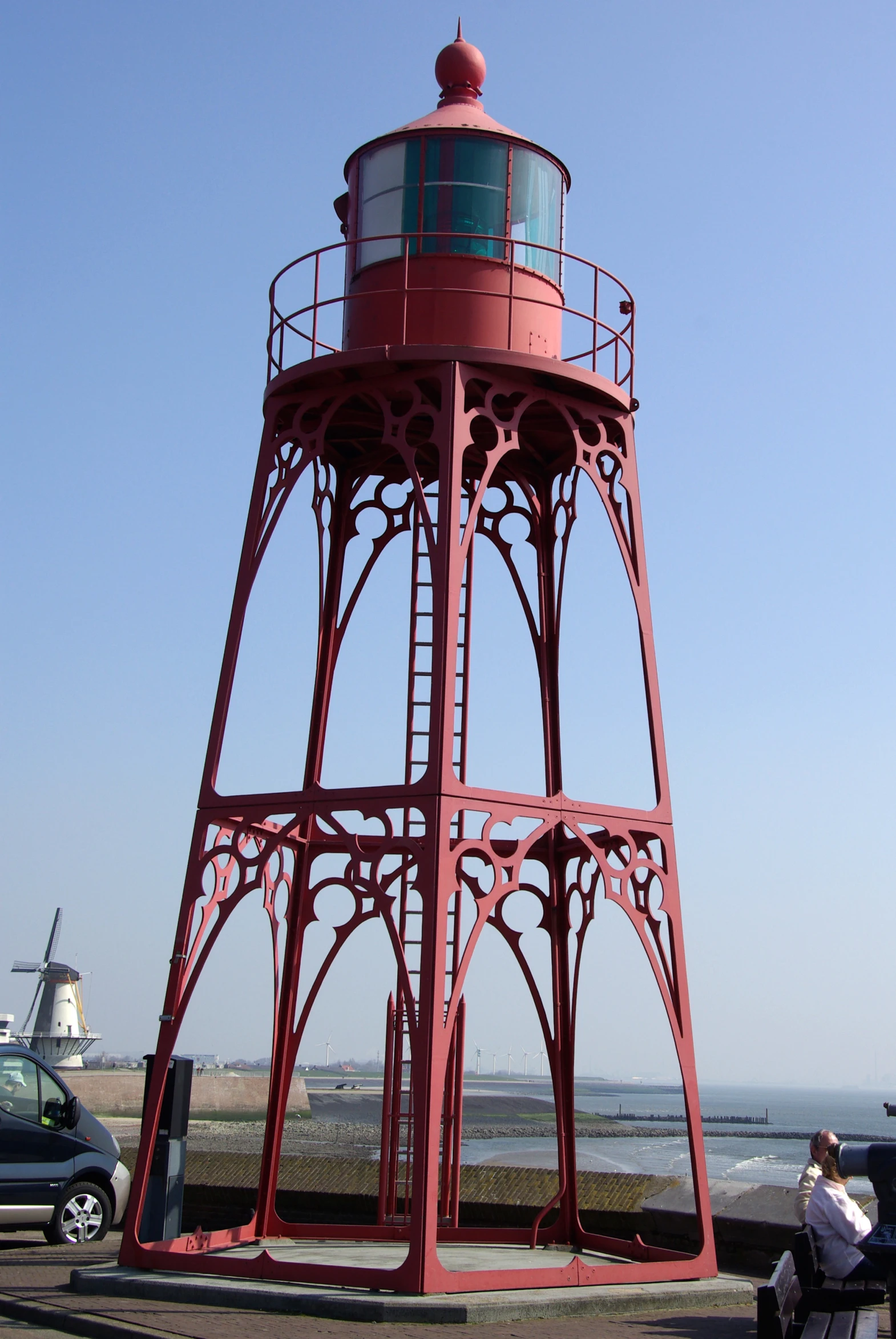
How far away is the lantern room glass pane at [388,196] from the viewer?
1434cm

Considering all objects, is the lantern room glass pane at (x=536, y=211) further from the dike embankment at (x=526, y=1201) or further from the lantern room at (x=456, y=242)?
the dike embankment at (x=526, y=1201)

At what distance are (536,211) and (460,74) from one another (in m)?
1.98

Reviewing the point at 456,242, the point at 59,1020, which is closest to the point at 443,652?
the point at 456,242

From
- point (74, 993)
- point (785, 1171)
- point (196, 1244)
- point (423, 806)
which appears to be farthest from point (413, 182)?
point (74, 993)

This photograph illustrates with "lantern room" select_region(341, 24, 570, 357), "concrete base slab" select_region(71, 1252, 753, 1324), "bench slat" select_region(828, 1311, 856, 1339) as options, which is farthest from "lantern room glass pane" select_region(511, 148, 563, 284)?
"bench slat" select_region(828, 1311, 856, 1339)

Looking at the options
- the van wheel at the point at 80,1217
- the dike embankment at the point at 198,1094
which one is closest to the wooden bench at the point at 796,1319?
the van wheel at the point at 80,1217

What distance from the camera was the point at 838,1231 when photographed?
9.33 m

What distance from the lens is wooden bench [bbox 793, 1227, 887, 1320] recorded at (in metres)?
9.03

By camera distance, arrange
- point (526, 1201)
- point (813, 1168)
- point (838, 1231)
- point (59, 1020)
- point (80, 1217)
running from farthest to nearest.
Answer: point (59, 1020), point (80, 1217), point (526, 1201), point (813, 1168), point (838, 1231)

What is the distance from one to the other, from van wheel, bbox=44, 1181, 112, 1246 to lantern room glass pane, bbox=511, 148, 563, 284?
35.0ft

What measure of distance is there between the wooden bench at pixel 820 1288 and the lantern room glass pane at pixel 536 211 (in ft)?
30.0

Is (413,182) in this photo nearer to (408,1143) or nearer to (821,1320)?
(408,1143)

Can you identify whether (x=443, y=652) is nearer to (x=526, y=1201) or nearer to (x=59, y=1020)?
(x=526, y=1201)

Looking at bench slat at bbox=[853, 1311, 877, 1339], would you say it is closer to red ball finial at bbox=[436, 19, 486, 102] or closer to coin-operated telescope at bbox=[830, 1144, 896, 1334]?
coin-operated telescope at bbox=[830, 1144, 896, 1334]
